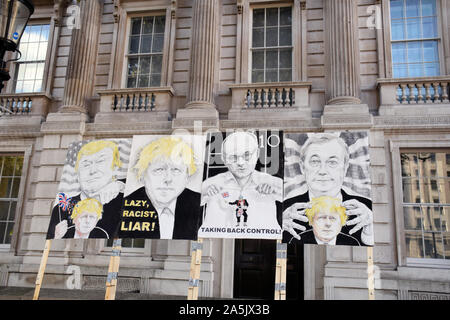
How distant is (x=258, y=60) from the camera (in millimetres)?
10102

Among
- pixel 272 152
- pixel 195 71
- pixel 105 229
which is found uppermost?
pixel 195 71

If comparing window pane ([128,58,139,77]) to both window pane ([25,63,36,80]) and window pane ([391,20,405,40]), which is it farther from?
window pane ([391,20,405,40])

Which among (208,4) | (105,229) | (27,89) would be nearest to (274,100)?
(208,4)

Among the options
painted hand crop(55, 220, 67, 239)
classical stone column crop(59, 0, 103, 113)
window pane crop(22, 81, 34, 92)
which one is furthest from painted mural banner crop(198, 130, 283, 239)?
window pane crop(22, 81, 34, 92)

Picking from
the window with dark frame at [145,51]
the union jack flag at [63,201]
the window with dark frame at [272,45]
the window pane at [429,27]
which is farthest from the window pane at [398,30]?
the union jack flag at [63,201]

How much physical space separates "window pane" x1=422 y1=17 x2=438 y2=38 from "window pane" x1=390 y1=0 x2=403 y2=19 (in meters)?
0.62

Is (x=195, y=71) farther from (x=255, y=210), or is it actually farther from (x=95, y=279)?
(x=95, y=279)

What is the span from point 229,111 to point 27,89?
21.2 feet

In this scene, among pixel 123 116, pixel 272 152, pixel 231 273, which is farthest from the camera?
pixel 123 116

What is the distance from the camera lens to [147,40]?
1088 cm

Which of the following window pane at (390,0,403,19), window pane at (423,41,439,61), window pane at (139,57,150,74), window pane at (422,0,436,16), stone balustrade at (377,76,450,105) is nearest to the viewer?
stone balustrade at (377,76,450,105)

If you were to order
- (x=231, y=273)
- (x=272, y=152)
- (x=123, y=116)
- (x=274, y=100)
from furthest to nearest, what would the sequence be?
(x=123, y=116), (x=274, y=100), (x=231, y=273), (x=272, y=152)

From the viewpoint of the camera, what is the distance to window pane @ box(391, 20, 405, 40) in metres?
9.52
